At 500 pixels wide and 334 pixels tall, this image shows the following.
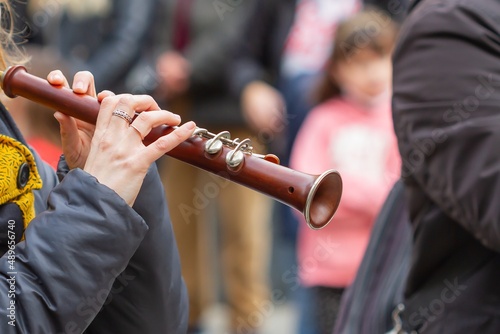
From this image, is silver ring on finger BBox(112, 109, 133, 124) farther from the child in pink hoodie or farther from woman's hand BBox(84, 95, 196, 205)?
the child in pink hoodie

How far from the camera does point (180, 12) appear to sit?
5230 millimetres

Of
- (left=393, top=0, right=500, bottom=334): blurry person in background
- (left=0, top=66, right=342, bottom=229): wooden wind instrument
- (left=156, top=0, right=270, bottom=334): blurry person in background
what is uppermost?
(left=0, top=66, right=342, bottom=229): wooden wind instrument

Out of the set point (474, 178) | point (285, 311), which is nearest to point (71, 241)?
point (474, 178)

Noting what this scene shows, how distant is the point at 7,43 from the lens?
2014mm

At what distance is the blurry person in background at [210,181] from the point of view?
5137 mm

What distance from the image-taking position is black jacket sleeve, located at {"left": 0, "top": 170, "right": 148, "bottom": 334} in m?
1.55

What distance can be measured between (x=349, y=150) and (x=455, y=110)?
172 cm

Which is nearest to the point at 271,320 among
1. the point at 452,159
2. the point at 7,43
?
the point at 452,159

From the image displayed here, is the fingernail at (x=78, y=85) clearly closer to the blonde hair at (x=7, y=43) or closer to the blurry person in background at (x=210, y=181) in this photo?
the blonde hair at (x=7, y=43)

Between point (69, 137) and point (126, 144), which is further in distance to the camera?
point (69, 137)

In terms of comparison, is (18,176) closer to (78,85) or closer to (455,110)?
(78,85)

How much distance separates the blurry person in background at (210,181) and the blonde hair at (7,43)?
3022 millimetres

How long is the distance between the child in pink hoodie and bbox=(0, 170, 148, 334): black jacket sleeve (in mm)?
2195

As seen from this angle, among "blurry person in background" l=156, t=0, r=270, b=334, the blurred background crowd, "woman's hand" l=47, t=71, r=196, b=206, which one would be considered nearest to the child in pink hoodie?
the blurred background crowd
